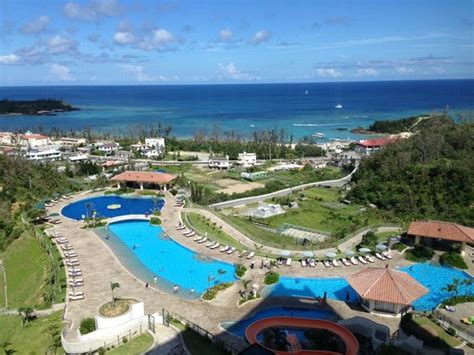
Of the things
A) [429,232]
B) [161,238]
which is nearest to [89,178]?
[161,238]

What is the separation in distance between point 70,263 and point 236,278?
12.7 metres

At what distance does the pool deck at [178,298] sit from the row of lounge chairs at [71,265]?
37cm

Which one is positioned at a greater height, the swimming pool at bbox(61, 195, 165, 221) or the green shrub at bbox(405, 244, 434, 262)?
the green shrub at bbox(405, 244, 434, 262)

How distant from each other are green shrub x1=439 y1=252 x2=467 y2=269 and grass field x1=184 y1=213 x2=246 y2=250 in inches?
606

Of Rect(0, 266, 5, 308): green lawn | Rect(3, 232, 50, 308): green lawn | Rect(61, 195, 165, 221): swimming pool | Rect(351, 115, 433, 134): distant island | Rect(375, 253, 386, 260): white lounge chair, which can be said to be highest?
Rect(351, 115, 433, 134): distant island

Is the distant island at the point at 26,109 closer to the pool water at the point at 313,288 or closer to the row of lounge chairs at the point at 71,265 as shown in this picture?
the row of lounge chairs at the point at 71,265

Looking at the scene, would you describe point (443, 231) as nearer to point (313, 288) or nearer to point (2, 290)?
point (313, 288)

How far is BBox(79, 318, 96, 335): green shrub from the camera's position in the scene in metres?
22.9

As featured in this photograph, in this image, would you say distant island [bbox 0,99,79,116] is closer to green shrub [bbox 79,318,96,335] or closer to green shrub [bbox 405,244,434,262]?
green shrub [bbox 79,318,96,335]

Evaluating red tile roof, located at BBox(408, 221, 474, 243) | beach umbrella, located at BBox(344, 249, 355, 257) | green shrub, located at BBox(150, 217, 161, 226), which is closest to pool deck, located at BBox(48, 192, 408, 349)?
beach umbrella, located at BBox(344, 249, 355, 257)

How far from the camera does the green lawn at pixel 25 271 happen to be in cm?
2952

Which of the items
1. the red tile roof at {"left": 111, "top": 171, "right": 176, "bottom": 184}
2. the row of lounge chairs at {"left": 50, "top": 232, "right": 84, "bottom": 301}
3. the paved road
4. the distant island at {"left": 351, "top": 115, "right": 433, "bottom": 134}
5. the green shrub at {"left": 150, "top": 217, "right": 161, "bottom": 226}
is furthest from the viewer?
the distant island at {"left": 351, "top": 115, "right": 433, "bottom": 134}

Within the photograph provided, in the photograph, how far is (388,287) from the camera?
2506cm

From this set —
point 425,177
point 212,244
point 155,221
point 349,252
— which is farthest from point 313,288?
point 425,177
